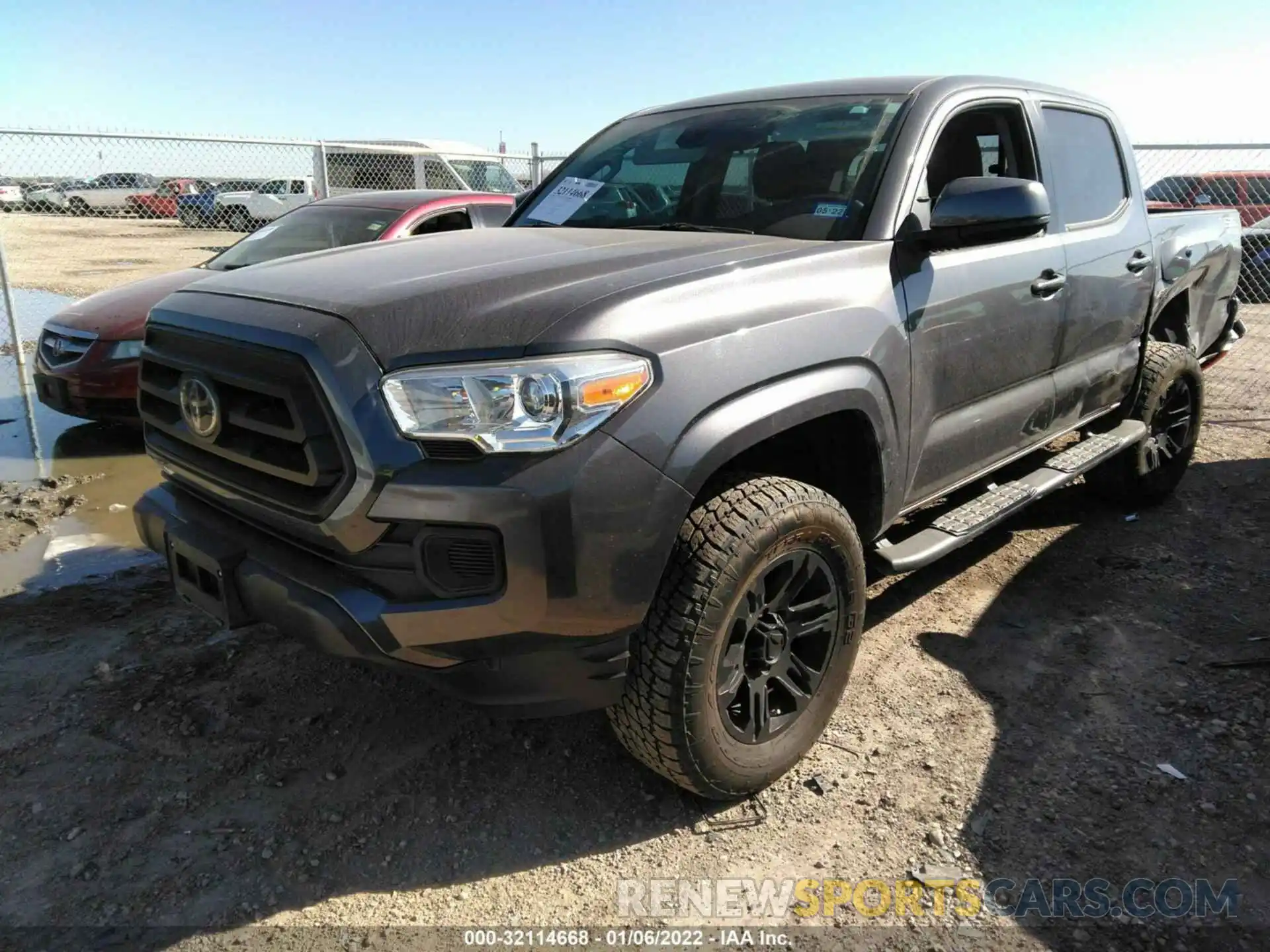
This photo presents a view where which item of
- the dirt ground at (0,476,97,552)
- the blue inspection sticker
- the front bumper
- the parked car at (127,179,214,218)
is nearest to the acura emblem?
the front bumper

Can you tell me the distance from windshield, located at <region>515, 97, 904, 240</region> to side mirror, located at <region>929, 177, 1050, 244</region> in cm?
23

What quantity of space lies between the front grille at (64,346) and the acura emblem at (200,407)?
12.8 ft

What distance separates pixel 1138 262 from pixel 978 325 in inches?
64.3

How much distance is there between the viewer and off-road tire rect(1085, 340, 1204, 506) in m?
4.42

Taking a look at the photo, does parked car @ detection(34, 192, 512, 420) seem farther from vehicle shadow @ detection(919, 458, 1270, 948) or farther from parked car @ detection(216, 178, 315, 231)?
parked car @ detection(216, 178, 315, 231)

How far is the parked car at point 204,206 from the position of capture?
47.7 feet

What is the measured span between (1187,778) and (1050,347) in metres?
1.63

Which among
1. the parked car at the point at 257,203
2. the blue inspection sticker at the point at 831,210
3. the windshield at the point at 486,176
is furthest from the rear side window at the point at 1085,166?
the parked car at the point at 257,203

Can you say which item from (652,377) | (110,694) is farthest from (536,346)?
(110,694)

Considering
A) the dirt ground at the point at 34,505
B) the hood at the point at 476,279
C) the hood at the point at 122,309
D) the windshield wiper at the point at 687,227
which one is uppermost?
the windshield wiper at the point at 687,227

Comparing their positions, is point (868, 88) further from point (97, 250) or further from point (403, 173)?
point (97, 250)

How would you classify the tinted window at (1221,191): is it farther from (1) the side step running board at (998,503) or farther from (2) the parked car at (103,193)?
(2) the parked car at (103,193)

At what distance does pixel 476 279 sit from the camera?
2.24m

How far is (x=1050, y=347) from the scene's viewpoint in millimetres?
3479
